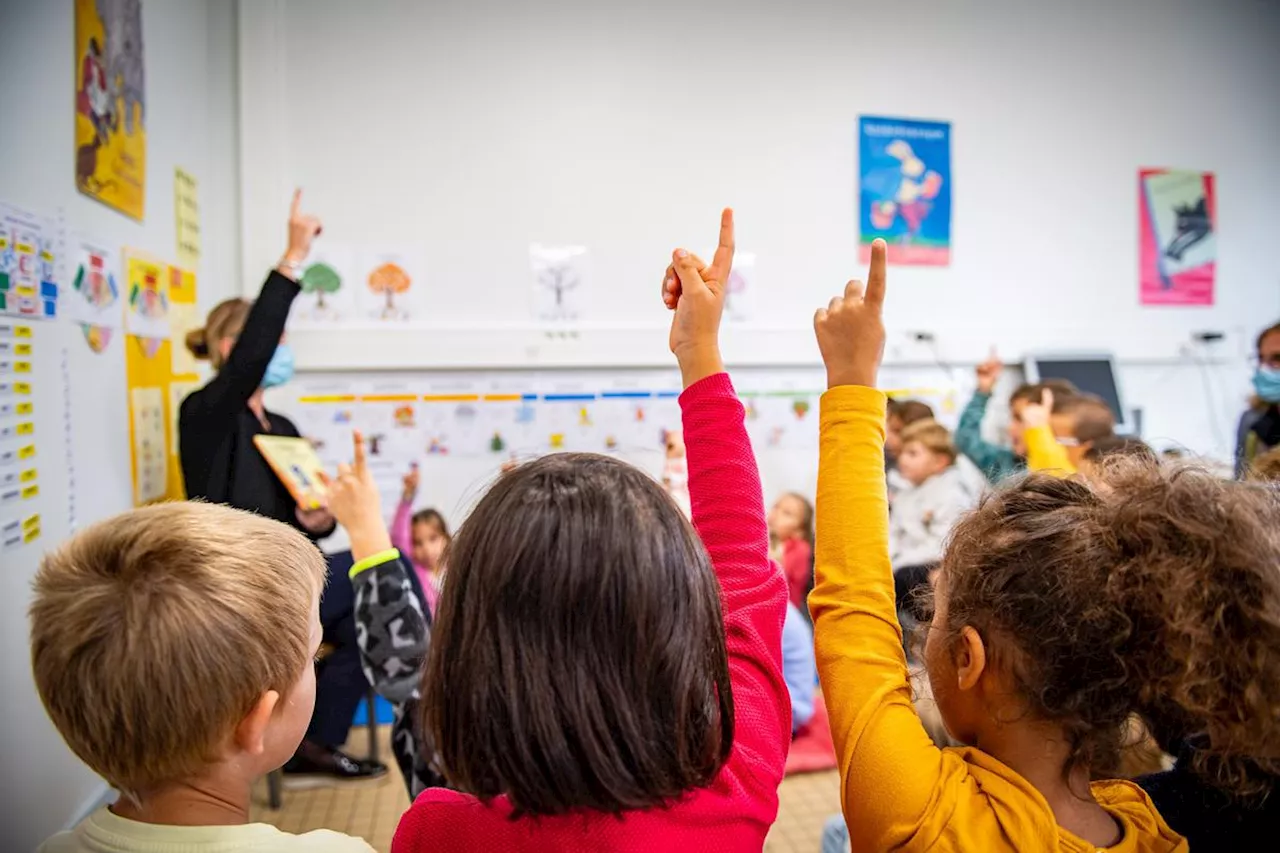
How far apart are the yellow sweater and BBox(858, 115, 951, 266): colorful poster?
8.91 ft

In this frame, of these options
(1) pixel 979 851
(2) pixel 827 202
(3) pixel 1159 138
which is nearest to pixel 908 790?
(1) pixel 979 851

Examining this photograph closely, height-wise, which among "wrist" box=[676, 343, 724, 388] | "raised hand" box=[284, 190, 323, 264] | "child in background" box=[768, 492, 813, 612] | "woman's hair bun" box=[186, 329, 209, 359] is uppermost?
"raised hand" box=[284, 190, 323, 264]

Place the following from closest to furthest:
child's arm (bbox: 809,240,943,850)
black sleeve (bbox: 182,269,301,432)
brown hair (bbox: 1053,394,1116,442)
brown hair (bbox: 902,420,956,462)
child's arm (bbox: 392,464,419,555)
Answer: child's arm (bbox: 809,240,943,850) → black sleeve (bbox: 182,269,301,432) → brown hair (bbox: 1053,394,1116,442) → child's arm (bbox: 392,464,419,555) → brown hair (bbox: 902,420,956,462)

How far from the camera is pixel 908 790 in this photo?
703 mm

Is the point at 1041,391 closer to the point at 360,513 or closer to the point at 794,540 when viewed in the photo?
the point at 794,540

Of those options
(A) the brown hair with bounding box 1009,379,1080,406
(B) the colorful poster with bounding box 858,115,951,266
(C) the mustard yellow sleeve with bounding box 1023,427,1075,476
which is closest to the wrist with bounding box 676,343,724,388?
(C) the mustard yellow sleeve with bounding box 1023,427,1075,476

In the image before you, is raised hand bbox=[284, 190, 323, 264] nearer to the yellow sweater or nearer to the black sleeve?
the black sleeve

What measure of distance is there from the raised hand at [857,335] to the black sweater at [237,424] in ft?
5.07

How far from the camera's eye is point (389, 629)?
42.6 inches

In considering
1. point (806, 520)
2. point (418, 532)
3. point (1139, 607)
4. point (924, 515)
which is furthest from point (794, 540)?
point (1139, 607)


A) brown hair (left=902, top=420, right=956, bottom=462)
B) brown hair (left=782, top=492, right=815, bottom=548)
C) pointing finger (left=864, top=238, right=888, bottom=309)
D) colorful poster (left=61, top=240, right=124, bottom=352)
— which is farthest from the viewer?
brown hair (left=782, top=492, right=815, bottom=548)

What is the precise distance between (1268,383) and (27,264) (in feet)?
12.3

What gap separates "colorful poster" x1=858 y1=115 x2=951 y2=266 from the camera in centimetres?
338

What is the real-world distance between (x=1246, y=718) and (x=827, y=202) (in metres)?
2.93
